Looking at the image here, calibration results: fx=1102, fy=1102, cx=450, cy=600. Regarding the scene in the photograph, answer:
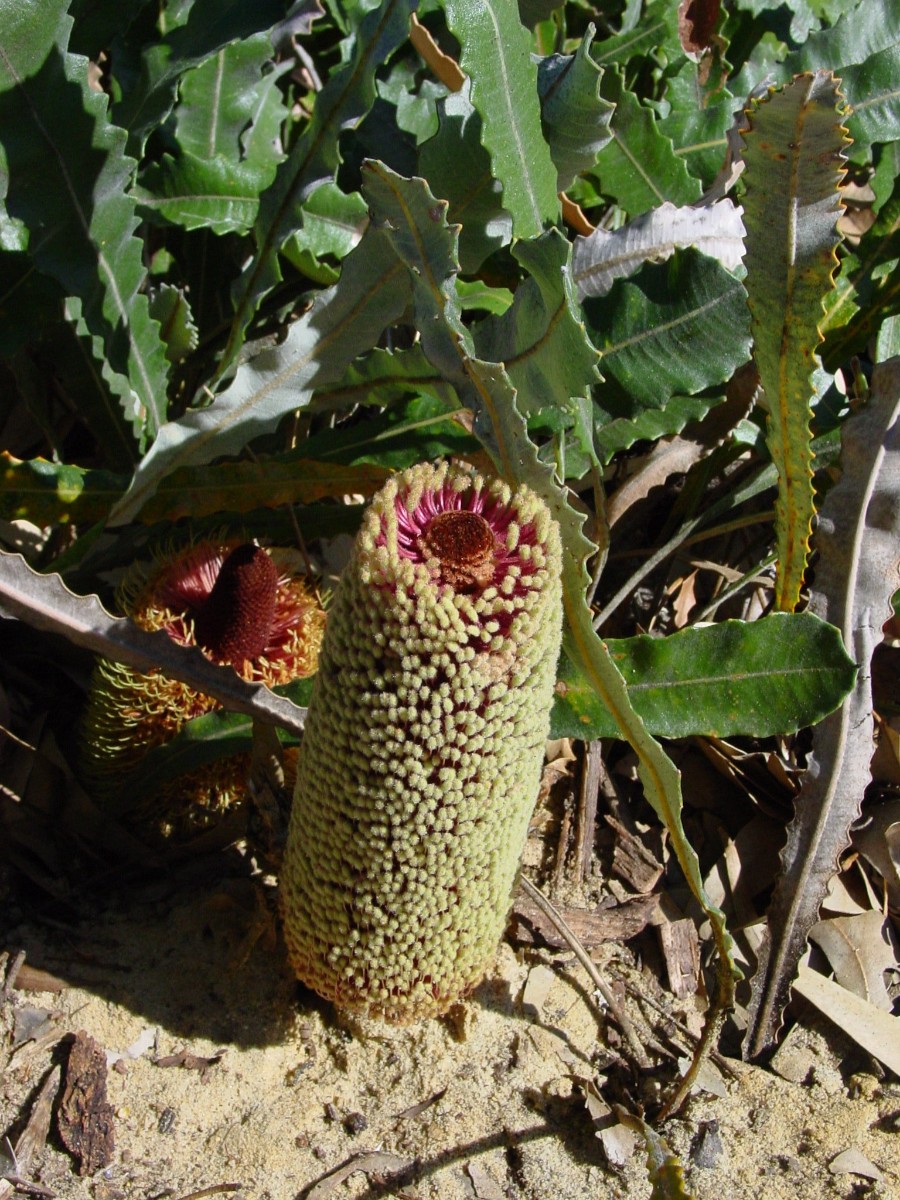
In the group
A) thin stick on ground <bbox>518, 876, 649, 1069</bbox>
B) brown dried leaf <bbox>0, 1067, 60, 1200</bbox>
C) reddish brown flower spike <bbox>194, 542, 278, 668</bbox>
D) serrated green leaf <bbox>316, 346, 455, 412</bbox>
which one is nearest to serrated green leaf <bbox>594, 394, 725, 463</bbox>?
serrated green leaf <bbox>316, 346, 455, 412</bbox>

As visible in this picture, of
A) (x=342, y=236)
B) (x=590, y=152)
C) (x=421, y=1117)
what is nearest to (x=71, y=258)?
(x=342, y=236)

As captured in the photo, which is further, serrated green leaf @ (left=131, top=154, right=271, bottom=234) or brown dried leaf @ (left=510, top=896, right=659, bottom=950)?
serrated green leaf @ (left=131, top=154, right=271, bottom=234)

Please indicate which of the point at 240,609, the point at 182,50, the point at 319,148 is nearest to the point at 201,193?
the point at 182,50

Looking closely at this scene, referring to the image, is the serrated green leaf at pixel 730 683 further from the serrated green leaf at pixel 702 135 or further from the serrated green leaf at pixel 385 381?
the serrated green leaf at pixel 702 135

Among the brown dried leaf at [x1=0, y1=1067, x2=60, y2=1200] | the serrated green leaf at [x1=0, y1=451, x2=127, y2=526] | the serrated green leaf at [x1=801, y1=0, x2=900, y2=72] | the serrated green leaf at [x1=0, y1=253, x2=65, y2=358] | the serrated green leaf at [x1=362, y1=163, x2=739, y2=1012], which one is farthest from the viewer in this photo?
the serrated green leaf at [x1=801, y1=0, x2=900, y2=72]

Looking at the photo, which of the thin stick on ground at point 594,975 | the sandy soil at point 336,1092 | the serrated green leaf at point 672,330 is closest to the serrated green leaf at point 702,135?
the serrated green leaf at point 672,330

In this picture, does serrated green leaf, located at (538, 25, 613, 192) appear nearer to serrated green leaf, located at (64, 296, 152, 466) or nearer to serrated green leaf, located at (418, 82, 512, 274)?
serrated green leaf, located at (418, 82, 512, 274)
